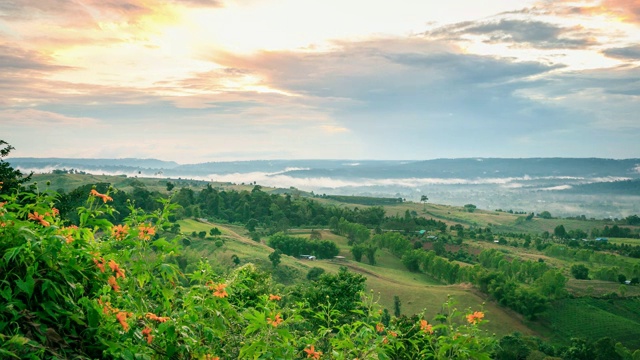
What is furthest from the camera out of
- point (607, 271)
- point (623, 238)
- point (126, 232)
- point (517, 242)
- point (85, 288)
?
point (623, 238)

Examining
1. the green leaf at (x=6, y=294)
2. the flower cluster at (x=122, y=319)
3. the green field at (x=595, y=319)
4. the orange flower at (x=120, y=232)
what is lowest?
the green field at (x=595, y=319)

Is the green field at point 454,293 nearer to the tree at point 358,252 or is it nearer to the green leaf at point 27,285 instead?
the tree at point 358,252

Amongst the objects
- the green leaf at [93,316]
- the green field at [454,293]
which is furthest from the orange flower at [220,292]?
the green field at [454,293]

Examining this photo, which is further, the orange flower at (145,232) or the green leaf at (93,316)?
the orange flower at (145,232)

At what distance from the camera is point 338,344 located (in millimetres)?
7605

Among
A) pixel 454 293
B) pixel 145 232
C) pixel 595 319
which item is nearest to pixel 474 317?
pixel 145 232

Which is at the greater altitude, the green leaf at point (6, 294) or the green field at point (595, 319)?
the green leaf at point (6, 294)

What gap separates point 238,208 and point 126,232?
15669 centimetres

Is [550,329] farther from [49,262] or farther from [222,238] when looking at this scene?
[49,262]

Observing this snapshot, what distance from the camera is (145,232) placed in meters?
6.51

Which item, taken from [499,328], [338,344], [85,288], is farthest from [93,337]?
[499,328]

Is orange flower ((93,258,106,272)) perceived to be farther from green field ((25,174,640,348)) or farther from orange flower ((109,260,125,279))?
green field ((25,174,640,348))

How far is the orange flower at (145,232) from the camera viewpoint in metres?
6.36

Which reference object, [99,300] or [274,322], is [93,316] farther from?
[274,322]
